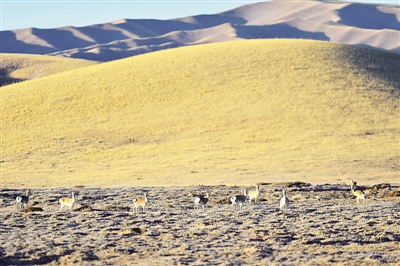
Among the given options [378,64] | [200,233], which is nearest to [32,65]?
[378,64]

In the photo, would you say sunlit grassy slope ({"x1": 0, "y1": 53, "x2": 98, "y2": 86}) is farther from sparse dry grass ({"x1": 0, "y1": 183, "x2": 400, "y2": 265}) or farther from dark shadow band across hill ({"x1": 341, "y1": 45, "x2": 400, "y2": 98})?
sparse dry grass ({"x1": 0, "y1": 183, "x2": 400, "y2": 265})

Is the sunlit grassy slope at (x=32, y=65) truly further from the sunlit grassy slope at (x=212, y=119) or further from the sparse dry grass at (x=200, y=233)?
the sparse dry grass at (x=200, y=233)

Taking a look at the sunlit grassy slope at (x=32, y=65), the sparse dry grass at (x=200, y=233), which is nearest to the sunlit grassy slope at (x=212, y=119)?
the sparse dry grass at (x=200, y=233)

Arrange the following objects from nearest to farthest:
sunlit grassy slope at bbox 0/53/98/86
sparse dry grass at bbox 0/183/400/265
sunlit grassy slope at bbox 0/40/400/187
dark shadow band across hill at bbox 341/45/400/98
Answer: sparse dry grass at bbox 0/183/400/265, sunlit grassy slope at bbox 0/40/400/187, dark shadow band across hill at bbox 341/45/400/98, sunlit grassy slope at bbox 0/53/98/86

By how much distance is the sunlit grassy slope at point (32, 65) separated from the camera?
5846 inches

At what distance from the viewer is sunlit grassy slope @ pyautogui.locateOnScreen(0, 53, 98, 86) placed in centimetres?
14850

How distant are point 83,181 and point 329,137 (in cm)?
2108

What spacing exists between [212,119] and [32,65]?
4046 inches

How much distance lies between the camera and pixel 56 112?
6412 centimetres

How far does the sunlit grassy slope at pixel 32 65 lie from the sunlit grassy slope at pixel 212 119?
70909 millimetres

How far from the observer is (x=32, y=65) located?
509ft

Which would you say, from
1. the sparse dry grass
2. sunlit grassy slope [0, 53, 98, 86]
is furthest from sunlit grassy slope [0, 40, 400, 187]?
sunlit grassy slope [0, 53, 98, 86]

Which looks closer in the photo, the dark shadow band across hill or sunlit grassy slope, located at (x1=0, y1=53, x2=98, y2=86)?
the dark shadow band across hill

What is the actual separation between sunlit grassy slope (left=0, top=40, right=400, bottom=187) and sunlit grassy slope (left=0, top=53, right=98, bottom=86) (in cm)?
7091
